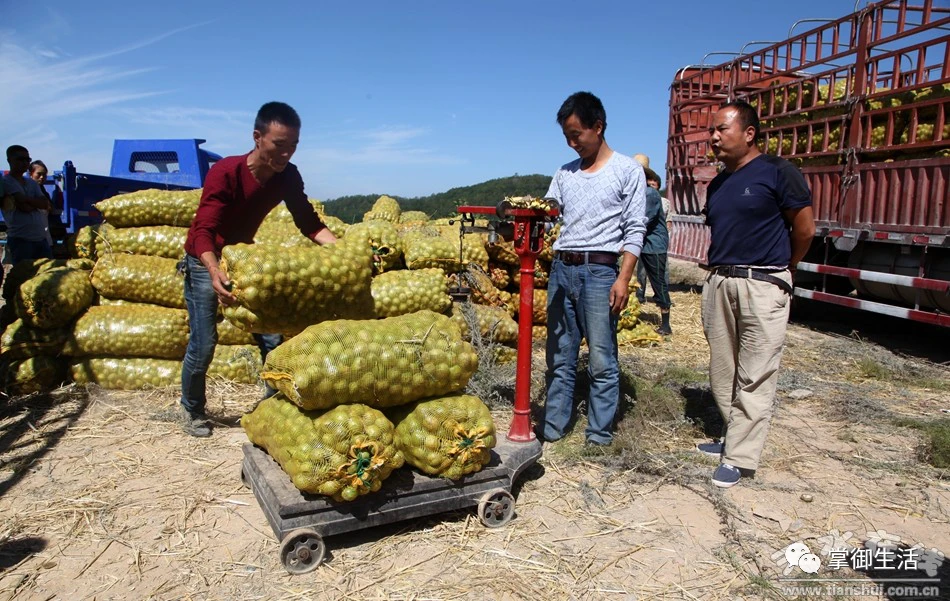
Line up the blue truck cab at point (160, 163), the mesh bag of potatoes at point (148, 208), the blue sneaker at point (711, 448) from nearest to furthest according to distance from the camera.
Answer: the blue sneaker at point (711, 448)
the mesh bag of potatoes at point (148, 208)
the blue truck cab at point (160, 163)

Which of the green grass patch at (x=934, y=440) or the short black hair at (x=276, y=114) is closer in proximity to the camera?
Result: the short black hair at (x=276, y=114)

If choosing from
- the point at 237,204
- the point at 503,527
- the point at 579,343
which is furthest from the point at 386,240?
the point at 503,527

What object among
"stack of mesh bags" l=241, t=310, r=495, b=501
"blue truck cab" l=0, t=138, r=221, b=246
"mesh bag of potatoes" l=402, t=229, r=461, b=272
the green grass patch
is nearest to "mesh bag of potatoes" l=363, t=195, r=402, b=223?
"blue truck cab" l=0, t=138, r=221, b=246

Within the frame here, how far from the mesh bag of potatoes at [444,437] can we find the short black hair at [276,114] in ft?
5.87

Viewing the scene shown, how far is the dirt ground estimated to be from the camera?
8.66 feet

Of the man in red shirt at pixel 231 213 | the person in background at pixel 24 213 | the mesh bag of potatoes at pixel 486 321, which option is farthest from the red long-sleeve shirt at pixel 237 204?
the person in background at pixel 24 213

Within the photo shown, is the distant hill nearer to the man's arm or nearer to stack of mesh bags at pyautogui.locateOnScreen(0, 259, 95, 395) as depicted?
stack of mesh bags at pyautogui.locateOnScreen(0, 259, 95, 395)

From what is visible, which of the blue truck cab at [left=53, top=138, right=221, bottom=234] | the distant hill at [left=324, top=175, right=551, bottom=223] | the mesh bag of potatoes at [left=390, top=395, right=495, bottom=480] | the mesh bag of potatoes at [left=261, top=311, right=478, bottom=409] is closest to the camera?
the mesh bag of potatoes at [left=261, top=311, right=478, bottom=409]

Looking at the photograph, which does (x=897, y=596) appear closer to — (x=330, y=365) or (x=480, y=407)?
(x=480, y=407)

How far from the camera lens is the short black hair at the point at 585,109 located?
366 cm

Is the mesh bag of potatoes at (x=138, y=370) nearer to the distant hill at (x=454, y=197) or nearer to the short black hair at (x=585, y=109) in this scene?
the short black hair at (x=585, y=109)

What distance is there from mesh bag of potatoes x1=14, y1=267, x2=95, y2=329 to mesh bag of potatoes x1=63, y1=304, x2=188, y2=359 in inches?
5.3

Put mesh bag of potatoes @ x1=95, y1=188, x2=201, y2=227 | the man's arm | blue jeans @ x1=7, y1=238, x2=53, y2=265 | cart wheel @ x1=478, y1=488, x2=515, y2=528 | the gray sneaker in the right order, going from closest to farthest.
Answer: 1. cart wheel @ x1=478, y1=488, x2=515, y2=528
2. the man's arm
3. the gray sneaker
4. mesh bag of potatoes @ x1=95, y1=188, x2=201, y2=227
5. blue jeans @ x1=7, y1=238, x2=53, y2=265

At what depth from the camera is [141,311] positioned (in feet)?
16.7
